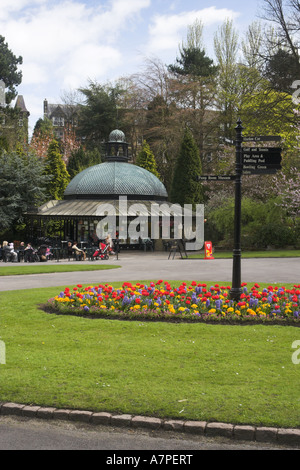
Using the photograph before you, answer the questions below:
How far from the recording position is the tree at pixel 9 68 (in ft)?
159

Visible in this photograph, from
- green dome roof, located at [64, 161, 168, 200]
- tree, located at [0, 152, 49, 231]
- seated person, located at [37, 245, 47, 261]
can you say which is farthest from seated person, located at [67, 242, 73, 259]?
green dome roof, located at [64, 161, 168, 200]

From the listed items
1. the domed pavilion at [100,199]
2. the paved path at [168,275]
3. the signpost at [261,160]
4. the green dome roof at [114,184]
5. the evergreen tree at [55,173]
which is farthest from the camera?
the evergreen tree at [55,173]

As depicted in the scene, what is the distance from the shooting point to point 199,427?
497 cm

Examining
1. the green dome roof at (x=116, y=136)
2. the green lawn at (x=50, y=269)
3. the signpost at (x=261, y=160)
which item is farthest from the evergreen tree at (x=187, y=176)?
the signpost at (x=261, y=160)

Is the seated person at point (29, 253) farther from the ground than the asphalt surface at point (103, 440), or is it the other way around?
the seated person at point (29, 253)

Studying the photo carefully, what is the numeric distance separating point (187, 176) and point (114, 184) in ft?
20.8

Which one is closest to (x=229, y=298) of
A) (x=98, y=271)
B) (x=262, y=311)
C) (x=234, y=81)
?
(x=262, y=311)

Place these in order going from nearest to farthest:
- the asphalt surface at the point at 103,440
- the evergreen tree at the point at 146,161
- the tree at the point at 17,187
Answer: the asphalt surface at the point at 103,440
the tree at the point at 17,187
the evergreen tree at the point at 146,161

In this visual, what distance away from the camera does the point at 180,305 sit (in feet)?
33.9

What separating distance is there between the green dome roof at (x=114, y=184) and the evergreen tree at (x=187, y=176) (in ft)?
4.58

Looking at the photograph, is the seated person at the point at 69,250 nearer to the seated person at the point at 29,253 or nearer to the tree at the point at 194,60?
the seated person at the point at 29,253

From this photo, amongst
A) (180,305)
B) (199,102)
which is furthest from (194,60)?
(180,305)
